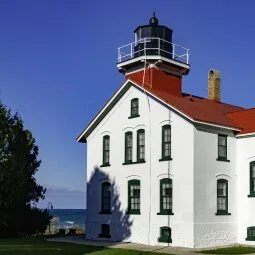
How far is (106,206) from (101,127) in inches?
185

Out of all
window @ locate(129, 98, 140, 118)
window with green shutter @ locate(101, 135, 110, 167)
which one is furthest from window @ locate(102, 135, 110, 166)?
window @ locate(129, 98, 140, 118)

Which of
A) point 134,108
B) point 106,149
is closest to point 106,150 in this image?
point 106,149

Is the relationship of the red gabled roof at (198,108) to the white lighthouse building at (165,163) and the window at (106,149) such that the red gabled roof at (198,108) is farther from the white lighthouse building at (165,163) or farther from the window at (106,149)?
the window at (106,149)

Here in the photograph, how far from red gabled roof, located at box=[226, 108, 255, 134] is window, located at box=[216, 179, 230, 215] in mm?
3021

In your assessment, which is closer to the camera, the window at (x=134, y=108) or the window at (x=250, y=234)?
the window at (x=250, y=234)

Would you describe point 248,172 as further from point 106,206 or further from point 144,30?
point 144,30

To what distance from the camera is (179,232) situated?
85.3 ft

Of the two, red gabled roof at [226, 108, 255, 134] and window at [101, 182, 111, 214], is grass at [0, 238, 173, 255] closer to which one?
window at [101, 182, 111, 214]

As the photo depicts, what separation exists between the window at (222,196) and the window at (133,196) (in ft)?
14.3

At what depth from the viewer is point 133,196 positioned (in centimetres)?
2872

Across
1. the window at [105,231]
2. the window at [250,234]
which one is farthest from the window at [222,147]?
the window at [105,231]

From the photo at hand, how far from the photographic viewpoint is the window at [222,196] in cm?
2712

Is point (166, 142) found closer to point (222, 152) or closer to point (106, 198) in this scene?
point (222, 152)

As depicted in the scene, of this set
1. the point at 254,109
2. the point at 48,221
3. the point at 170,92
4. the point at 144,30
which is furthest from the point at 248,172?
the point at 48,221
